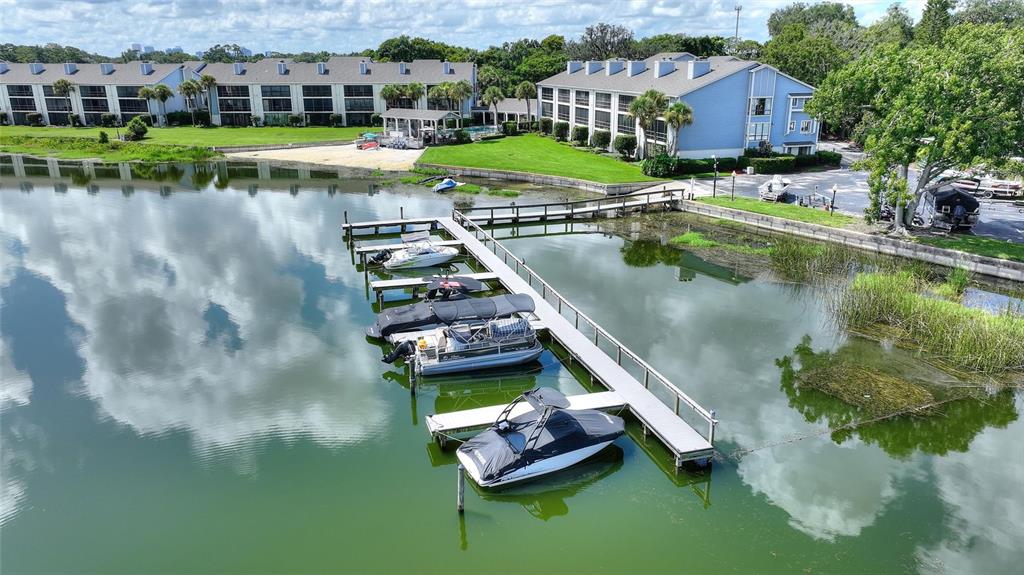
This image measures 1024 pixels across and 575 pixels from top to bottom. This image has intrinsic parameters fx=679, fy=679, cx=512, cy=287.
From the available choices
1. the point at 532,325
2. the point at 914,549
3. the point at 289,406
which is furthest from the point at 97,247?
the point at 914,549

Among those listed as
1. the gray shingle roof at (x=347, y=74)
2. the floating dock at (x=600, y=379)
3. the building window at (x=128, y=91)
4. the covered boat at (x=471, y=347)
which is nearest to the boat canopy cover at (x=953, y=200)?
the floating dock at (x=600, y=379)

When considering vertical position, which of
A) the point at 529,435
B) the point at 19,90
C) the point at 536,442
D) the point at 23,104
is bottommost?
the point at 536,442

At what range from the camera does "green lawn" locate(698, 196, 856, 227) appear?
138 ft

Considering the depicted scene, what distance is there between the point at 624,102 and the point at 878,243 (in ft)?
109

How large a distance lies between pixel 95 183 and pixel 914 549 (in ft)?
218

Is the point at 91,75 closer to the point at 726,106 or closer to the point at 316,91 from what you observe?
the point at 316,91

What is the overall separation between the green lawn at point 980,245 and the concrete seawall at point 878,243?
0.62 meters

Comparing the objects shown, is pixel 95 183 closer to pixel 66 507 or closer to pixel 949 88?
pixel 66 507

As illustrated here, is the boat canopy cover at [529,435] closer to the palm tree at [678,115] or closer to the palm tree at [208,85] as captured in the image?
the palm tree at [678,115]

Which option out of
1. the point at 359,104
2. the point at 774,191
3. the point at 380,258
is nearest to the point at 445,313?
the point at 380,258

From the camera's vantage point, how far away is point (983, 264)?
34.2 m

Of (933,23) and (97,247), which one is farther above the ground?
(933,23)

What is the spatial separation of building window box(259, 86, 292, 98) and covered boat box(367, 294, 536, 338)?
3110 inches

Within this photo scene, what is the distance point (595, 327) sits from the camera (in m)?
24.9
